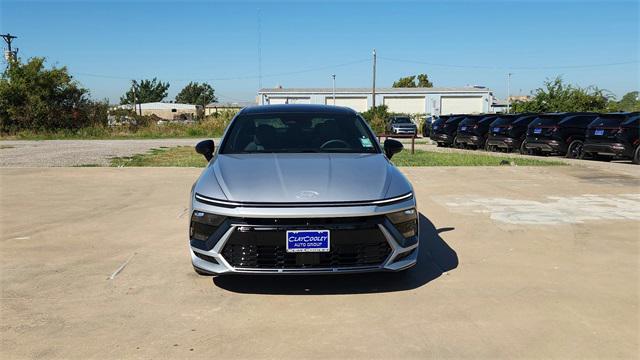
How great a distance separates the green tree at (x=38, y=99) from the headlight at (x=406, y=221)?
3690 centimetres

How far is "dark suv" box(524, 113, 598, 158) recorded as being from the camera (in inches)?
757

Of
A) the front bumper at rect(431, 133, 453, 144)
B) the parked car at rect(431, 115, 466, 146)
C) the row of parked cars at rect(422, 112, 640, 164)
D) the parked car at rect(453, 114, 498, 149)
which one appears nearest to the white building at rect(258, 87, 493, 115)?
the parked car at rect(431, 115, 466, 146)

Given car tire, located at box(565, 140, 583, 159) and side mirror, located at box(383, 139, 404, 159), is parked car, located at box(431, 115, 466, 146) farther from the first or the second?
side mirror, located at box(383, 139, 404, 159)

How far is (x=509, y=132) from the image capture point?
22547 millimetres

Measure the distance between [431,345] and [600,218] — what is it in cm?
515

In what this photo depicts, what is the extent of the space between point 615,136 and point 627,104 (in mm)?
30143

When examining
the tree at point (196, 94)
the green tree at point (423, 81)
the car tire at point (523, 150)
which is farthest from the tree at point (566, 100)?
the tree at point (196, 94)

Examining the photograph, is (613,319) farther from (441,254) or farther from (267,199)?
(267,199)

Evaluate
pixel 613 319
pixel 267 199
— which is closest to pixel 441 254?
pixel 613 319

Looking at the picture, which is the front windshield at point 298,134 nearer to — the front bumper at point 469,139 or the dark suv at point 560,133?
the dark suv at point 560,133

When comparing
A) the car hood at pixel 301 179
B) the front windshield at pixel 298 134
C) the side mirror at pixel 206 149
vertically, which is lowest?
the car hood at pixel 301 179

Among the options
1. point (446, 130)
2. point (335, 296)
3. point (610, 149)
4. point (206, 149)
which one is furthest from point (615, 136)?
point (335, 296)

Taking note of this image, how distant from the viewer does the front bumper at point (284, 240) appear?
14.0ft

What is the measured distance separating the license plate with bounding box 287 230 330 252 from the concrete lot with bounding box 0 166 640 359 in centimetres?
45
